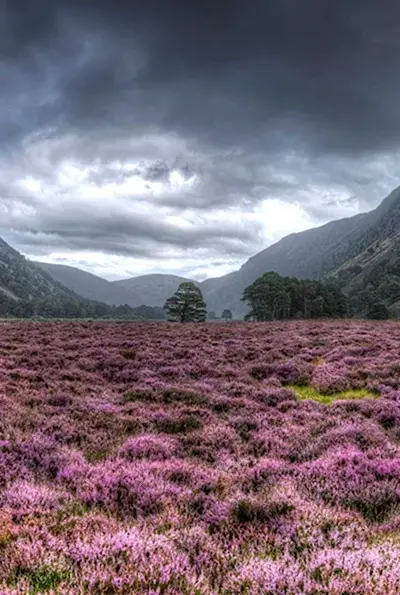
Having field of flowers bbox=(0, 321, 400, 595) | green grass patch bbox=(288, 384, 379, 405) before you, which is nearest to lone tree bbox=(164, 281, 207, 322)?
field of flowers bbox=(0, 321, 400, 595)

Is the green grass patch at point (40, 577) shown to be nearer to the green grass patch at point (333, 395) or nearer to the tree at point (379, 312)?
the green grass patch at point (333, 395)

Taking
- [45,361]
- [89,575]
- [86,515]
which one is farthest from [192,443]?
[45,361]

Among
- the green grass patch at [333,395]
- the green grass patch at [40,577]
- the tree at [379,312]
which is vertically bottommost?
the green grass patch at [333,395]

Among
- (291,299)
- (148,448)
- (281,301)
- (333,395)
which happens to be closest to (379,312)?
(291,299)

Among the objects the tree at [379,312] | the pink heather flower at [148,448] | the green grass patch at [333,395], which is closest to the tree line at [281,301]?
the tree at [379,312]

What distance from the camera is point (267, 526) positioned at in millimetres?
5242

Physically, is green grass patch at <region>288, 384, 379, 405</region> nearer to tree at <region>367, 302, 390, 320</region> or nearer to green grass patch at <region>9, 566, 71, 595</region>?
green grass patch at <region>9, 566, 71, 595</region>

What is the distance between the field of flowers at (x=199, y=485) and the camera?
4008 mm

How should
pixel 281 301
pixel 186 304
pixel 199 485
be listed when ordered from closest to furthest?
pixel 199 485 → pixel 186 304 → pixel 281 301

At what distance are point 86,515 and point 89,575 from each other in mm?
1781

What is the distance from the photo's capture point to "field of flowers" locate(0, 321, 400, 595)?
4008 millimetres

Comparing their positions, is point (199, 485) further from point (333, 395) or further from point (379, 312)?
point (379, 312)

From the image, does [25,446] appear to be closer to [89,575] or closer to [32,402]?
[32,402]

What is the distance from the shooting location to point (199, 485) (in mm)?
6797
